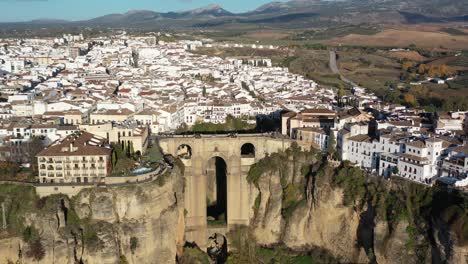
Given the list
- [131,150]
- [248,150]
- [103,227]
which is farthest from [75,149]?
[248,150]

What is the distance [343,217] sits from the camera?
2844 centimetres

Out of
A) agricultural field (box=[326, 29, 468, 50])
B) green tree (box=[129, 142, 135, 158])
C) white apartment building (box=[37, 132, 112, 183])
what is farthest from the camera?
agricultural field (box=[326, 29, 468, 50])

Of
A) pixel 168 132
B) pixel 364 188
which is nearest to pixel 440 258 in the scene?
pixel 364 188

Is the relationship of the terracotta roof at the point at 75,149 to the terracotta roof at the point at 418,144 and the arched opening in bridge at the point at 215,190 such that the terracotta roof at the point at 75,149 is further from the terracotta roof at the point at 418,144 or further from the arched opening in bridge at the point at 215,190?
the terracotta roof at the point at 418,144

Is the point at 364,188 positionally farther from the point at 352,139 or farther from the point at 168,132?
the point at 168,132

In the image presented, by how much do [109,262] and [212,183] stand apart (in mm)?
12349

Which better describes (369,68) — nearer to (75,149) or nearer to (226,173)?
(226,173)

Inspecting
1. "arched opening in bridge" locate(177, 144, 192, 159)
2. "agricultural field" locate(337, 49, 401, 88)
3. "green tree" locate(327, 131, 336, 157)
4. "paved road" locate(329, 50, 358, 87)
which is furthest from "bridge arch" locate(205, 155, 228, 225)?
"paved road" locate(329, 50, 358, 87)

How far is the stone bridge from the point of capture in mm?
32250

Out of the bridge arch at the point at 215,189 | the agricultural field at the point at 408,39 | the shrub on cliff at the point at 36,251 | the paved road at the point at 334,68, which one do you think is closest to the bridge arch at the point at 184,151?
the bridge arch at the point at 215,189

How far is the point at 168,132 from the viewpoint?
3794cm

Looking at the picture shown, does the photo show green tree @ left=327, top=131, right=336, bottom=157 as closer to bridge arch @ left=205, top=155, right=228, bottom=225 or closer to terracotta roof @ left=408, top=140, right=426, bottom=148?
terracotta roof @ left=408, top=140, right=426, bottom=148

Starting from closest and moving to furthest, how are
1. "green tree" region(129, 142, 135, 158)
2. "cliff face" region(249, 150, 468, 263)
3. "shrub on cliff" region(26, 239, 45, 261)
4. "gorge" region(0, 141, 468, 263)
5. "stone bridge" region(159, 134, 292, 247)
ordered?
"shrub on cliff" region(26, 239, 45, 261), "gorge" region(0, 141, 468, 263), "cliff face" region(249, 150, 468, 263), "green tree" region(129, 142, 135, 158), "stone bridge" region(159, 134, 292, 247)

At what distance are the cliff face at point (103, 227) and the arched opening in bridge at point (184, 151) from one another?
576cm
